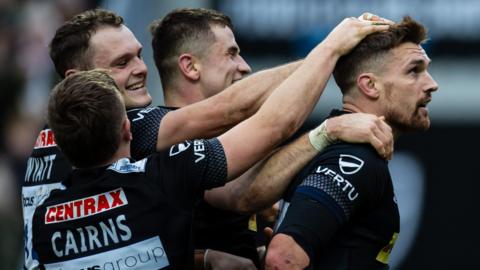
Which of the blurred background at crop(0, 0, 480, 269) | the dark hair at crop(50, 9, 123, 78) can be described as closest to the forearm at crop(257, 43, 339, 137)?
the dark hair at crop(50, 9, 123, 78)

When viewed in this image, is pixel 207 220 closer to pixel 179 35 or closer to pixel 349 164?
pixel 349 164

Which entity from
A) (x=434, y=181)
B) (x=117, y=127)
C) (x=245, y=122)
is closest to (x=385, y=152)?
(x=245, y=122)

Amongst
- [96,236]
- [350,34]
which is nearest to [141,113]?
[96,236]

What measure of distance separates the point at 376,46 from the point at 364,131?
58 centimetres

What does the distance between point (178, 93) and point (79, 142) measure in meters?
1.68

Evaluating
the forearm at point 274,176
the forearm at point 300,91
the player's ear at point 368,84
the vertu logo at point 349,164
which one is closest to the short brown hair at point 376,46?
the player's ear at point 368,84

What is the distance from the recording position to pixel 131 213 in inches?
220

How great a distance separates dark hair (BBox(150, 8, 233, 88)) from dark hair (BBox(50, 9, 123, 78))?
47 cm

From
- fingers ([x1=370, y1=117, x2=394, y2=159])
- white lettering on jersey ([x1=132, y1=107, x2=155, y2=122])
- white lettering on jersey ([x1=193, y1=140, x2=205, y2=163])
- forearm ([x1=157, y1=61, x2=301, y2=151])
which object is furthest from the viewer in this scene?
white lettering on jersey ([x1=132, y1=107, x2=155, y2=122])

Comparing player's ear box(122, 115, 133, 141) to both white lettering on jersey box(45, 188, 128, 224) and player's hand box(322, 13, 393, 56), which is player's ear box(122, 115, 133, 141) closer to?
white lettering on jersey box(45, 188, 128, 224)

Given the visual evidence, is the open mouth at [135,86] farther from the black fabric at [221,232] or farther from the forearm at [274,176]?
the forearm at [274,176]

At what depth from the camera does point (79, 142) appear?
560 centimetres

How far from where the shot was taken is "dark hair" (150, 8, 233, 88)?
23.7 feet

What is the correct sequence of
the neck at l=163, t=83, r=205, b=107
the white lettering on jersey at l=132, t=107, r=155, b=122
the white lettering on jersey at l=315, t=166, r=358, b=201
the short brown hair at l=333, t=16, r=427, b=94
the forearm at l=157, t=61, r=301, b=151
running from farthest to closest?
the neck at l=163, t=83, r=205, b=107 → the white lettering on jersey at l=132, t=107, r=155, b=122 → the forearm at l=157, t=61, r=301, b=151 → the short brown hair at l=333, t=16, r=427, b=94 → the white lettering on jersey at l=315, t=166, r=358, b=201
